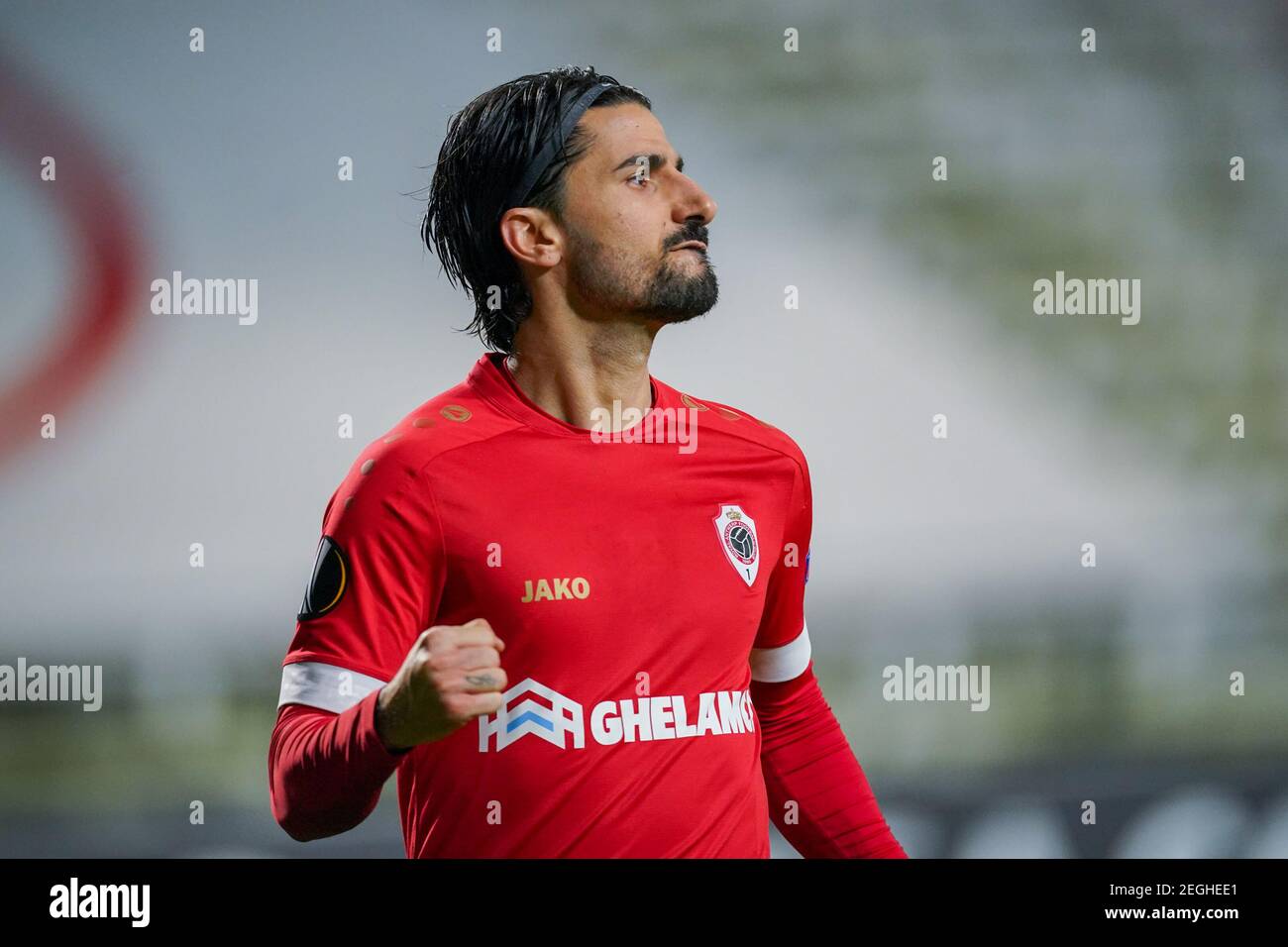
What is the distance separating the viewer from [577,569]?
1.97 m

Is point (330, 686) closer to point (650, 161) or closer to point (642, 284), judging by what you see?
point (642, 284)

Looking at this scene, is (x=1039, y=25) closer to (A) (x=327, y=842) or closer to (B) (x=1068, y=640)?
(B) (x=1068, y=640)

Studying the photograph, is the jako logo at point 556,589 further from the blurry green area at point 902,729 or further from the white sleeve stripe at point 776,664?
the blurry green area at point 902,729

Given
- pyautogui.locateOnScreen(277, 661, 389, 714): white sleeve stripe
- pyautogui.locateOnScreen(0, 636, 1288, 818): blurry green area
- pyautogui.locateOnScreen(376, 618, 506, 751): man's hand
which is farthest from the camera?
pyautogui.locateOnScreen(0, 636, 1288, 818): blurry green area

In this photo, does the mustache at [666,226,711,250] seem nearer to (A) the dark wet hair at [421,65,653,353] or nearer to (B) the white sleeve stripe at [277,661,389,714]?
(A) the dark wet hair at [421,65,653,353]

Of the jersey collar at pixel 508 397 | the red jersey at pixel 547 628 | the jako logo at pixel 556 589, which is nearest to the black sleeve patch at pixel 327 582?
the red jersey at pixel 547 628

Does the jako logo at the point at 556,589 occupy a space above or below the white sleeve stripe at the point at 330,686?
above
